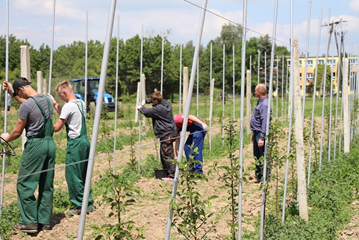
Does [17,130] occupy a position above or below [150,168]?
above

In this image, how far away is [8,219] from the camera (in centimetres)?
440

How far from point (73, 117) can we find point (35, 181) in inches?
35.2

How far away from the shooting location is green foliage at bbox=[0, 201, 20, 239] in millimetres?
4130

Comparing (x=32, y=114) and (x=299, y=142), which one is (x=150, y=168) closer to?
(x=299, y=142)

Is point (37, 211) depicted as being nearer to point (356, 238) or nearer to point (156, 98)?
point (156, 98)

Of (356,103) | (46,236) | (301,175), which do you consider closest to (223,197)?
(301,175)

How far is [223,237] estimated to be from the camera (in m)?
4.43

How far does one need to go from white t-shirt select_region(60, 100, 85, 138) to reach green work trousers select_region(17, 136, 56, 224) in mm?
456

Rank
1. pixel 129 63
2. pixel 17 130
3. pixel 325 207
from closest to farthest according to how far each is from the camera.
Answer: pixel 17 130, pixel 325 207, pixel 129 63

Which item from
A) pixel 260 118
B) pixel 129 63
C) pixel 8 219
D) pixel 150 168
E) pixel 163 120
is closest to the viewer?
pixel 8 219

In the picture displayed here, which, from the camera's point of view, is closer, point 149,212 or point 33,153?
point 33,153

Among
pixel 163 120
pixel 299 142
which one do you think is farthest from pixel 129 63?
pixel 299 142

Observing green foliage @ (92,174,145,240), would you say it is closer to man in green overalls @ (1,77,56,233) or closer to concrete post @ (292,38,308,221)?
man in green overalls @ (1,77,56,233)

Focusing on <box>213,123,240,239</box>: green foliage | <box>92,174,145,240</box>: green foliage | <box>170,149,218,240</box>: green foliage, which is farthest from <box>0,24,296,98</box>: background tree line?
<box>92,174,145,240</box>: green foliage
